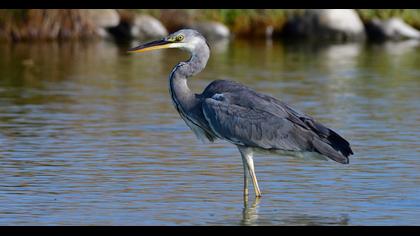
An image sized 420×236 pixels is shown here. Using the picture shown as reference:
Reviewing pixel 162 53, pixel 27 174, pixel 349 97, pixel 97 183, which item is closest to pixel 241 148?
pixel 97 183

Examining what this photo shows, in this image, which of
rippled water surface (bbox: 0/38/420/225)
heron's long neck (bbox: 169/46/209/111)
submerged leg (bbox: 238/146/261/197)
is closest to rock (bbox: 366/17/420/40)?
rippled water surface (bbox: 0/38/420/225)

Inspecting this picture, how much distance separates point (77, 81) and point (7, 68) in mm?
2853

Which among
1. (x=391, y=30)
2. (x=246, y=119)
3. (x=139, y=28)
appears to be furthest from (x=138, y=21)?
(x=246, y=119)

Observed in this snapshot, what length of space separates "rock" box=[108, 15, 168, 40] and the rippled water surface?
7.56 m

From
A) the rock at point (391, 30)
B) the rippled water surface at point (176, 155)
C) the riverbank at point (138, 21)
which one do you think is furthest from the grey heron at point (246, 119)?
the rock at point (391, 30)

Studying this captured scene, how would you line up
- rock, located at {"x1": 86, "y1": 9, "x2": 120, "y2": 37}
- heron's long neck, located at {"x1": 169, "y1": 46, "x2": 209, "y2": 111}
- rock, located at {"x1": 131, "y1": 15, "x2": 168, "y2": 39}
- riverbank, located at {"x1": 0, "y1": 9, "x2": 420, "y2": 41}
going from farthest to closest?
rock, located at {"x1": 131, "y1": 15, "x2": 168, "y2": 39} → rock, located at {"x1": 86, "y1": 9, "x2": 120, "y2": 37} → riverbank, located at {"x1": 0, "y1": 9, "x2": 420, "y2": 41} → heron's long neck, located at {"x1": 169, "y1": 46, "x2": 209, "y2": 111}

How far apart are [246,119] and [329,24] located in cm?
2301

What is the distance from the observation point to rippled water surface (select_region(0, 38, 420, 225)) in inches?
361

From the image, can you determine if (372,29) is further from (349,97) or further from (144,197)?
(144,197)

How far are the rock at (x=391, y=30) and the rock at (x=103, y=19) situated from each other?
24.6 feet

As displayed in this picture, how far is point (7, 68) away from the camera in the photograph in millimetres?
22547

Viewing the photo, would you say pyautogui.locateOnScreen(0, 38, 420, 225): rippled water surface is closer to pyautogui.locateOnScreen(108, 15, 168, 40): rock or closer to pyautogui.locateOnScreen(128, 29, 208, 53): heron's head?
pyautogui.locateOnScreen(128, 29, 208, 53): heron's head

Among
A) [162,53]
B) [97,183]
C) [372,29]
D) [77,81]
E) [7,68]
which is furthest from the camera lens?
[372,29]

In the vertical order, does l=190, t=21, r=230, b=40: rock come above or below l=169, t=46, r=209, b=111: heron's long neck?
below
